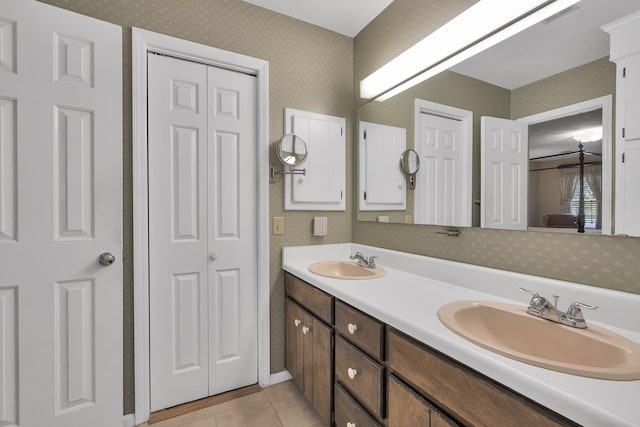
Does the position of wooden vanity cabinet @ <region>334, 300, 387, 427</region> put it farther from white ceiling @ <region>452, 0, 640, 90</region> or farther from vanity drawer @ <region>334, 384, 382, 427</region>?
white ceiling @ <region>452, 0, 640, 90</region>

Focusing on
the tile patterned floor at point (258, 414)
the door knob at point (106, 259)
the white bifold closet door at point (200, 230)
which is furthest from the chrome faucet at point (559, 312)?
the door knob at point (106, 259)

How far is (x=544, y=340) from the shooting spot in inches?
35.7

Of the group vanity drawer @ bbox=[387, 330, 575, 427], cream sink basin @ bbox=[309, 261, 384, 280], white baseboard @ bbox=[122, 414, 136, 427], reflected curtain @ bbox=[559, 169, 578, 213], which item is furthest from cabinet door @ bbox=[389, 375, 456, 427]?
white baseboard @ bbox=[122, 414, 136, 427]

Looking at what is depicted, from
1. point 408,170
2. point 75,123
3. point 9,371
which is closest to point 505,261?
point 408,170

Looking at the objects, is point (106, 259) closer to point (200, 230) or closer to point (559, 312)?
point (200, 230)

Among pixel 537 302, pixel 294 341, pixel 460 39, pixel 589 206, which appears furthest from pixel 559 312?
pixel 294 341

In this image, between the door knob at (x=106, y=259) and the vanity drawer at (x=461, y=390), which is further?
the door knob at (x=106, y=259)

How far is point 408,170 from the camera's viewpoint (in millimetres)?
1739

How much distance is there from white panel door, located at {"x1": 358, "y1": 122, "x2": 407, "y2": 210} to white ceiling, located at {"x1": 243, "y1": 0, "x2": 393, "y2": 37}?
0.70 meters

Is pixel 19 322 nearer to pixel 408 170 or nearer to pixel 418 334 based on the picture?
pixel 418 334

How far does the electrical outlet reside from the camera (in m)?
1.90

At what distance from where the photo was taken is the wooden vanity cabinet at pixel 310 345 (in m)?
1.39

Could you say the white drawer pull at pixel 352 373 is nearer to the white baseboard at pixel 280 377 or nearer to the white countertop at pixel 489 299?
the white countertop at pixel 489 299

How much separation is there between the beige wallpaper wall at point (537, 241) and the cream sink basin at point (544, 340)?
222mm
